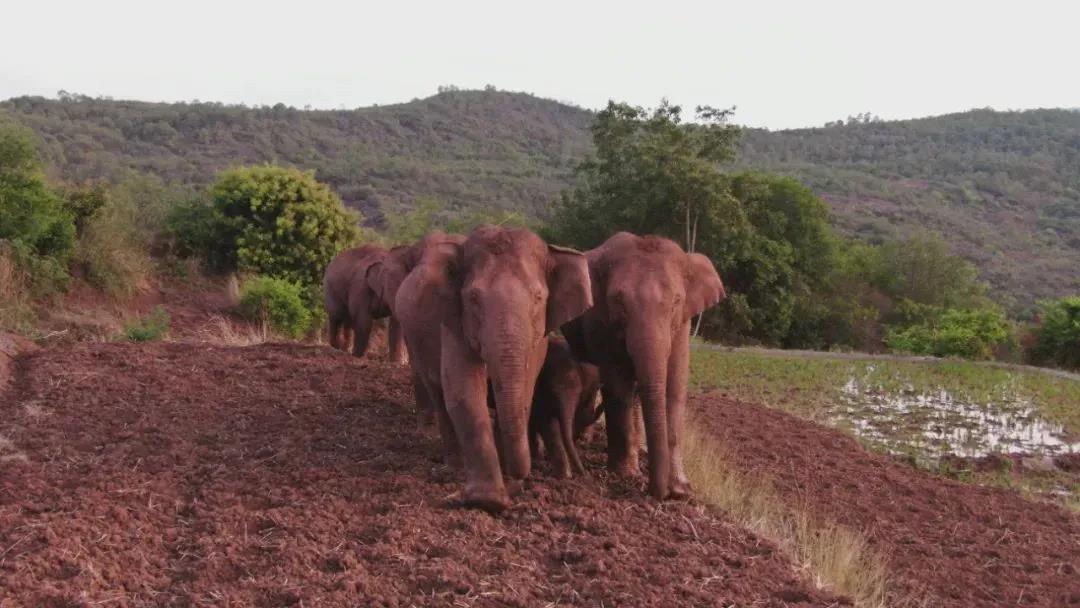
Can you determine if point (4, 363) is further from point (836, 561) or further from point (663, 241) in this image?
point (836, 561)

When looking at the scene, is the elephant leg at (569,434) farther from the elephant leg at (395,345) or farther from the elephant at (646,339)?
the elephant leg at (395,345)

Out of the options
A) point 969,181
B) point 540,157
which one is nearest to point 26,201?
point 540,157

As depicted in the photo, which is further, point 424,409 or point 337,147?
point 337,147

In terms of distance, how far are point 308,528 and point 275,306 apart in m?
14.0

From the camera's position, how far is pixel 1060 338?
25.1 metres

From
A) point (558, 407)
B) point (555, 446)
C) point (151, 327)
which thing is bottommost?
point (151, 327)

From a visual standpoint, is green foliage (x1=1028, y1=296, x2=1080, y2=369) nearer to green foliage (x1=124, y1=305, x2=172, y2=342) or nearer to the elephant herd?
the elephant herd

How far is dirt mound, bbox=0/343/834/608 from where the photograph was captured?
5125 millimetres

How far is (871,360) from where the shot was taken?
21938mm

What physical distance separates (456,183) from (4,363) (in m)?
58.1

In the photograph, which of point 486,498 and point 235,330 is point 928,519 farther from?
point 235,330

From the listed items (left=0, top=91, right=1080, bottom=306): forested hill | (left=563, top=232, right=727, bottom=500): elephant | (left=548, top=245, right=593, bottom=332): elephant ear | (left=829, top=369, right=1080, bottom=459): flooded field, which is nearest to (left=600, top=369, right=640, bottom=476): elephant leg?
(left=563, top=232, right=727, bottom=500): elephant

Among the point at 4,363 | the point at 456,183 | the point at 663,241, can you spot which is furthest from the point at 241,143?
the point at 663,241

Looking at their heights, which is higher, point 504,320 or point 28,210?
point 28,210
